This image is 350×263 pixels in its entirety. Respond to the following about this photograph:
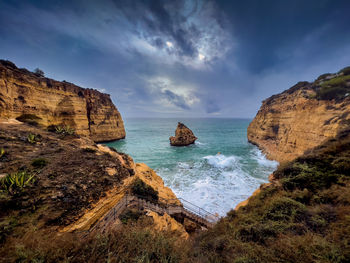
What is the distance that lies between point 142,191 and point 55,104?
2593 centimetres

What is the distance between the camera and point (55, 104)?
21844 millimetres

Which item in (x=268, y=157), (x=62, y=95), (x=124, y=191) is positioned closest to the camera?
(x=124, y=191)

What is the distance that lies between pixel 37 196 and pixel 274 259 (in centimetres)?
775

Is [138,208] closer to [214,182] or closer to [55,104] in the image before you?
[214,182]

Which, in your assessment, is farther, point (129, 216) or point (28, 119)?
point (28, 119)

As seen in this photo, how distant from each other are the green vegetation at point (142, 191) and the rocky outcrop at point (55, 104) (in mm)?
16797

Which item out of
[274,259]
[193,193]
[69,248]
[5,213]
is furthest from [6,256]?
[193,193]

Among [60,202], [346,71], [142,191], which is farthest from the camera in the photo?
[346,71]

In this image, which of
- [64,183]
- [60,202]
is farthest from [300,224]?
[64,183]

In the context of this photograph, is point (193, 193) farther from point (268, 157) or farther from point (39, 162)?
point (268, 157)

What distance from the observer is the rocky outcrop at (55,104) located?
48.7 feet

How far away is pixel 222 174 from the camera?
15.9 metres

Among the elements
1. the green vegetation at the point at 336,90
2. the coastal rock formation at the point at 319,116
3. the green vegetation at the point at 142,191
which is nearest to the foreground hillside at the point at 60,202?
the green vegetation at the point at 142,191

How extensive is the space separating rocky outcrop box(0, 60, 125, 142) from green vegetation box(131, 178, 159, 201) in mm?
16797
